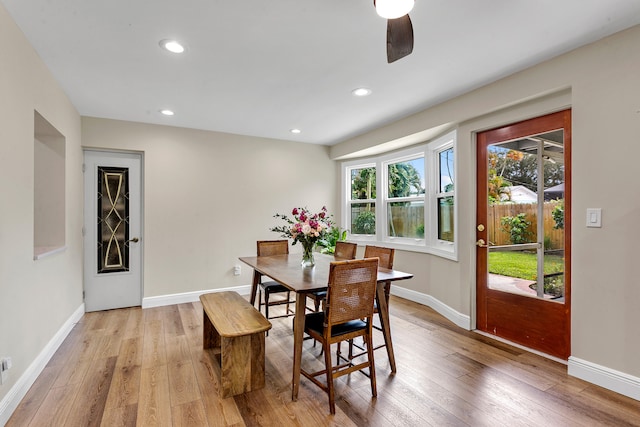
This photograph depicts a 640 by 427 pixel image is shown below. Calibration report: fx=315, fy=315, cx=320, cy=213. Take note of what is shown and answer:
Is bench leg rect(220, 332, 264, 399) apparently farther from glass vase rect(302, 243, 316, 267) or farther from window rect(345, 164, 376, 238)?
window rect(345, 164, 376, 238)

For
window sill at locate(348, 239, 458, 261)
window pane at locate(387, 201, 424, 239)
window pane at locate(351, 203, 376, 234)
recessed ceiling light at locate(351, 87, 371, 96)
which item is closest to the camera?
recessed ceiling light at locate(351, 87, 371, 96)

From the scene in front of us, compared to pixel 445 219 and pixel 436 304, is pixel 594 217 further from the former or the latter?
pixel 436 304

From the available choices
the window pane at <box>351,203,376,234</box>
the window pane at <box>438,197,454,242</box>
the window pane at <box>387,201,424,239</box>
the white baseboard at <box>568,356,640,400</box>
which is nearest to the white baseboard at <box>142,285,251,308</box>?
the window pane at <box>351,203,376,234</box>

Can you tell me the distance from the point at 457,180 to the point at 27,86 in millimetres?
3843

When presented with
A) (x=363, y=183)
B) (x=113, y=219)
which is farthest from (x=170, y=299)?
(x=363, y=183)

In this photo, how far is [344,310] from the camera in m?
2.09

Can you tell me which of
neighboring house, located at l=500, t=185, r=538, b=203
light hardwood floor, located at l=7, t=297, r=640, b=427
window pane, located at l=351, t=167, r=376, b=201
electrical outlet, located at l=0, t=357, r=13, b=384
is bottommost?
light hardwood floor, located at l=7, t=297, r=640, b=427

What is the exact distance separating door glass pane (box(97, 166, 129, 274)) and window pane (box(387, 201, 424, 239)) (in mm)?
3748

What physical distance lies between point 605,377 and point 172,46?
3.89 meters

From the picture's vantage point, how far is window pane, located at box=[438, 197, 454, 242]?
3.86 metres

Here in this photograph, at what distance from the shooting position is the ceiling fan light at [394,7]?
1.34 metres

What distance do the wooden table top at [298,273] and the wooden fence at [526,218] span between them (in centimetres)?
108

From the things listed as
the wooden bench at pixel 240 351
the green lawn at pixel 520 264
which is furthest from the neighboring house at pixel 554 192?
the wooden bench at pixel 240 351

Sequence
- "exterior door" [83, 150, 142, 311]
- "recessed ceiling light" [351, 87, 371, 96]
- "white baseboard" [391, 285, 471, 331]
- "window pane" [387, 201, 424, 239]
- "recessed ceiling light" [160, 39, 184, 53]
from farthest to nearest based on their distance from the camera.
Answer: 1. "window pane" [387, 201, 424, 239]
2. "exterior door" [83, 150, 142, 311]
3. "white baseboard" [391, 285, 471, 331]
4. "recessed ceiling light" [351, 87, 371, 96]
5. "recessed ceiling light" [160, 39, 184, 53]
